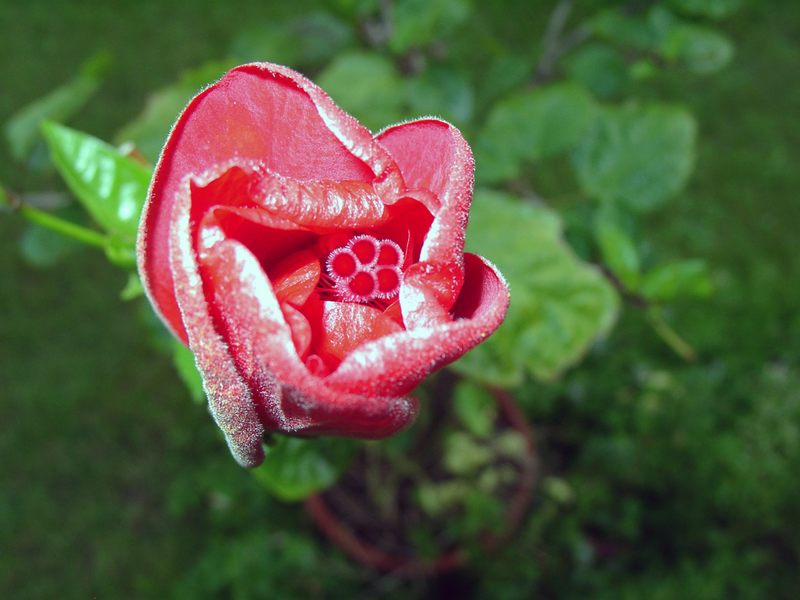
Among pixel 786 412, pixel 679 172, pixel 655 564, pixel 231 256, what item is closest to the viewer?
pixel 231 256

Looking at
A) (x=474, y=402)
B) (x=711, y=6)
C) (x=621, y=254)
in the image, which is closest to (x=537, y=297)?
(x=621, y=254)

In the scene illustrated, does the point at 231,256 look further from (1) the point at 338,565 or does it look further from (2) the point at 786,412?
(2) the point at 786,412

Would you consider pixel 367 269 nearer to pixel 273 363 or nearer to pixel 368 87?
pixel 273 363

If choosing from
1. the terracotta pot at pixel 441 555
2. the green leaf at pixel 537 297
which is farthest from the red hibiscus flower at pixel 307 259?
the terracotta pot at pixel 441 555

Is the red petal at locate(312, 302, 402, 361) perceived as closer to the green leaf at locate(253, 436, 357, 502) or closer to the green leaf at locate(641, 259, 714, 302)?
the green leaf at locate(253, 436, 357, 502)

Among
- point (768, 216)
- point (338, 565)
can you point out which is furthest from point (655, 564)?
point (768, 216)

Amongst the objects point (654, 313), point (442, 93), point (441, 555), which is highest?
point (442, 93)

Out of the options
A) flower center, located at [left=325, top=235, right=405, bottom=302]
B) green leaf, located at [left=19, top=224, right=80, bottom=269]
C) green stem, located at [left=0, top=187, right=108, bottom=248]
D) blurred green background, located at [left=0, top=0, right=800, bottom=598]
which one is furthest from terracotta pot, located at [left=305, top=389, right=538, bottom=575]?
flower center, located at [left=325, top=235, right=405, bottom=302]
